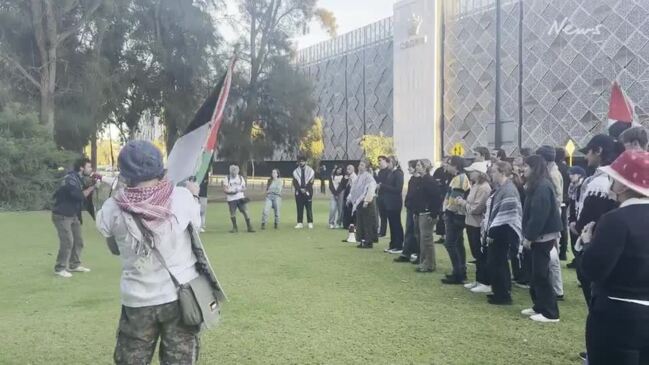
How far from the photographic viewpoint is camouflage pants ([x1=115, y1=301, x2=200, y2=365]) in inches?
126

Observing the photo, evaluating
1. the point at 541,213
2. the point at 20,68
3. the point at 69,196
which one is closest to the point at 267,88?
the point at 20,68

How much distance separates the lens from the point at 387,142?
47.7m

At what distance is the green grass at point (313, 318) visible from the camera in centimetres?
518

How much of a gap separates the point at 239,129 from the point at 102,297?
84.5 feet

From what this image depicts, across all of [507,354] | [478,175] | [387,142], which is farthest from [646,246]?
[387,142]

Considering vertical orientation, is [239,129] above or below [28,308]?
above

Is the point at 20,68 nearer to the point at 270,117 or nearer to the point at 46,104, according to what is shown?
the point at 46,104

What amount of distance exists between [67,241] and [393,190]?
597cm

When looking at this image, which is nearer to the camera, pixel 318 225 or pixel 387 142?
pixel 318 225

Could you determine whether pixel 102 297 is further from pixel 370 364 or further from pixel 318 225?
pixel 318 225

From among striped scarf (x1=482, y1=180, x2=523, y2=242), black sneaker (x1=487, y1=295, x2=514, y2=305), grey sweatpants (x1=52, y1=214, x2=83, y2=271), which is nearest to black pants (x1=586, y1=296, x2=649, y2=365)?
striped scarf (x1=482, y1=180, x2=523, y2=242)

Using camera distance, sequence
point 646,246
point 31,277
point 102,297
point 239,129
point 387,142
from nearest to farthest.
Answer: point 646,246 → point 102,297 → point 31,277 → point 239,129 → point 387,142

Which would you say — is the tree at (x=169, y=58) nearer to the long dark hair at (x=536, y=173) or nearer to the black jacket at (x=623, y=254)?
the long dark hair at (x=536, y=173)

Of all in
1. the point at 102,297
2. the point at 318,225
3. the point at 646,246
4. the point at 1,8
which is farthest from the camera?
the point at 1,8
